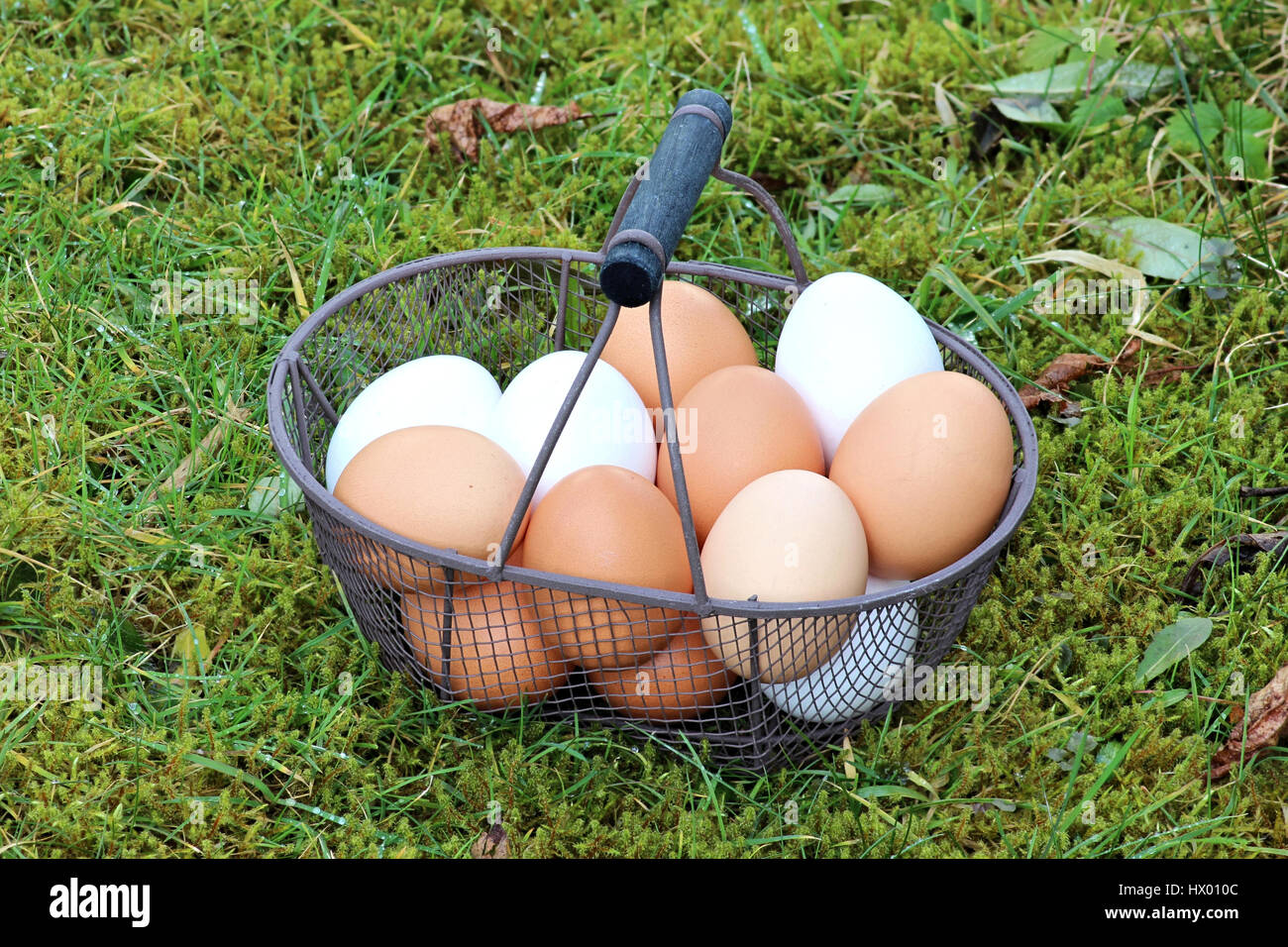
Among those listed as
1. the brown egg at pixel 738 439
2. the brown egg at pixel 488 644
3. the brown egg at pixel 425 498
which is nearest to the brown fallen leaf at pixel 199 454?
the brown egg at pixel 425 498

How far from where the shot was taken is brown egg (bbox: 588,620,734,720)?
179 cm

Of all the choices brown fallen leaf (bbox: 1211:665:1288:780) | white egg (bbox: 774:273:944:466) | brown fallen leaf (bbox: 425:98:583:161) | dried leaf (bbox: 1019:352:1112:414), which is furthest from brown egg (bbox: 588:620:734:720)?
brown fallen leaf (bbox: 425:98:583:161)

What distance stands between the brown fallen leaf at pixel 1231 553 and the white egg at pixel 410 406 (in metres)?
1.28

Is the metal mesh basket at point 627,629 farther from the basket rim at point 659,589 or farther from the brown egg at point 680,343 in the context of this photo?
the brown egg at point 680,343

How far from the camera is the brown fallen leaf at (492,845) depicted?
5.66ft

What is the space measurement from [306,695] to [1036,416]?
5.05 ft

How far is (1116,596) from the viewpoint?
212 centimetres

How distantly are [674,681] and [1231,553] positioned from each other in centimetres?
108

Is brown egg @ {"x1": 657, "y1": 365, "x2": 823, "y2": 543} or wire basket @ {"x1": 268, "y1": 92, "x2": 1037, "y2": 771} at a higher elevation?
brown egg @ {"x1": 657, "y1": 365, "x2": 823, "y2": 543}

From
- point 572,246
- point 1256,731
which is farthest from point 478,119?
point 1256,731

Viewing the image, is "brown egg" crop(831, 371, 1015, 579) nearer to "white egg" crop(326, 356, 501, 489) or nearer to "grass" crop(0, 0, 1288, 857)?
"grass" crop(0, 0, 1288, 857)

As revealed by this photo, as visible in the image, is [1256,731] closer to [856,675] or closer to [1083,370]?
[856,675]

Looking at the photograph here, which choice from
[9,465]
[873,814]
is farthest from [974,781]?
[9,465]

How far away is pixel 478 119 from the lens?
10.0ft
